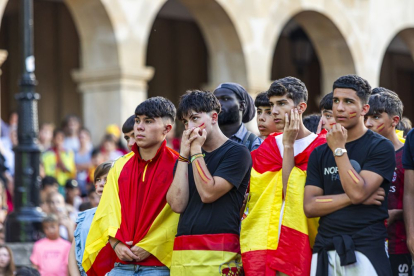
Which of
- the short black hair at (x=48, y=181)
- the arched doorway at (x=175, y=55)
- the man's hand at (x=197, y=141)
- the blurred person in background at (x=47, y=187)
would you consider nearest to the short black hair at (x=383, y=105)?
the man's hand at (x=197, y=141)

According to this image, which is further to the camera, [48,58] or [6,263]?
[48,58]

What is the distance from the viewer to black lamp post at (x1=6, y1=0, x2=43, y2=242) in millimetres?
8469

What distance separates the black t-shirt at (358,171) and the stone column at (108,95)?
298 inches

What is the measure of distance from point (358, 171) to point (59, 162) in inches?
273

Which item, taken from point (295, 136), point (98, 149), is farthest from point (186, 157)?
point (98, 149)

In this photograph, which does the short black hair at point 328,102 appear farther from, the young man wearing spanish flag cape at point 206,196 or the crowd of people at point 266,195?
the young man wearing spanish flag cape at point 206,196

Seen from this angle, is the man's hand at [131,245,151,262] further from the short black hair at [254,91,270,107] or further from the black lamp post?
the black lamp post

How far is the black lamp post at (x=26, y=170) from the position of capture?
27.8 feet

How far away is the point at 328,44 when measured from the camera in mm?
15156

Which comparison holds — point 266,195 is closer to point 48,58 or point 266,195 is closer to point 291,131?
point 291,131

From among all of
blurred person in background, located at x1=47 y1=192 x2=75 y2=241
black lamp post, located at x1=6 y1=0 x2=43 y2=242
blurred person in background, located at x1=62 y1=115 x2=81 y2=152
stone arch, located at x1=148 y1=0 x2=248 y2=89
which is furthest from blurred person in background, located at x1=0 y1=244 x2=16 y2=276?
stone arch, located at x1=148 y1=0 x2=248 y2=89

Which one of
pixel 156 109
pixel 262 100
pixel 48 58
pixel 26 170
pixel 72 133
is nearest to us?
pixel 156 109

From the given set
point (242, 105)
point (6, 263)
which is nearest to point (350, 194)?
point (242, 105)

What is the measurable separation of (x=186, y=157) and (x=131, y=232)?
0.59 metres
